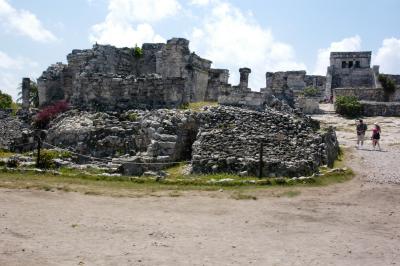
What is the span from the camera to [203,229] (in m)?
10.2

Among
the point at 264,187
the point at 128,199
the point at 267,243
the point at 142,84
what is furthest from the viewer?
the point at 142,84

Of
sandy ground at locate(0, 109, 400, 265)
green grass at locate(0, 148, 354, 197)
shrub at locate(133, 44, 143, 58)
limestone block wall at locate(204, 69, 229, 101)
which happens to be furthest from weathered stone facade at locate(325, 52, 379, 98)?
sandy ground at locate(0, 109, 400, 265)

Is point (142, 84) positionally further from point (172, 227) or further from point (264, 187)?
point (172, 227)

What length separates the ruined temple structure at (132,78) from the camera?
22078mm

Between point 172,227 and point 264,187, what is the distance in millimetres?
4935

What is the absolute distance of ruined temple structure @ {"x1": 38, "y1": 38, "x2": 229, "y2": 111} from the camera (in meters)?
22.1

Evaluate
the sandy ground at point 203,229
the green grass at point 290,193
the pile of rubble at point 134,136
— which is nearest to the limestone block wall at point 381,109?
the pile of rubble at point 134,136

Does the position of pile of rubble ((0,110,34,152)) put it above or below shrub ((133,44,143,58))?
below

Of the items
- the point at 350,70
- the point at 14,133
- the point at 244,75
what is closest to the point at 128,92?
the point at 14,133

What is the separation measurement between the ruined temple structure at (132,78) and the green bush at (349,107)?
10.6m

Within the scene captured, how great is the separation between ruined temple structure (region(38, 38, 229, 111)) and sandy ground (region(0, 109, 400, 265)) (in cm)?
940

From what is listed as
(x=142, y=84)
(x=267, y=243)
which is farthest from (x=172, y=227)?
(x=142, y=84)

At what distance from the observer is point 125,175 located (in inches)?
642

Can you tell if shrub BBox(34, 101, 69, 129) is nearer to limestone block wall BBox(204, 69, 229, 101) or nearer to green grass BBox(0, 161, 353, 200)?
green grass BBox(0, 161, 353, 200)
